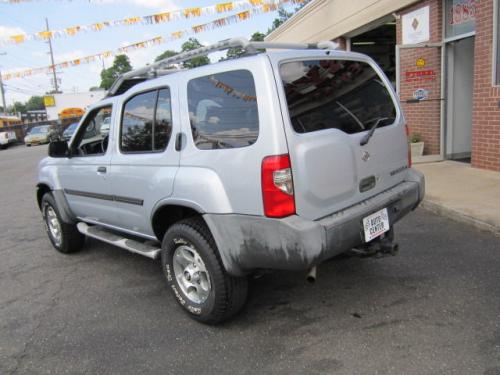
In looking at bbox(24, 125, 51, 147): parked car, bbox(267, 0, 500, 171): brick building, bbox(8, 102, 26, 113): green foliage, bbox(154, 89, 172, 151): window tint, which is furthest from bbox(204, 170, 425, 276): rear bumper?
bbox(8, 102, 26, 113): green foliage

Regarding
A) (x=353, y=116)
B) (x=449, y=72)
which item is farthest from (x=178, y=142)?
(x=449, y=72)

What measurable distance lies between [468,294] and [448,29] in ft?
22.6

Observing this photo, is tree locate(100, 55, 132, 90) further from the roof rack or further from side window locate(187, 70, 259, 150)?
side window locate(187, 70, 259, 150)

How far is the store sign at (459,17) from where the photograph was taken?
808cm

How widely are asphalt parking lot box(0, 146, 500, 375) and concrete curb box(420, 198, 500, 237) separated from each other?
0.36 ft

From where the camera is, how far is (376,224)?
10.9ft

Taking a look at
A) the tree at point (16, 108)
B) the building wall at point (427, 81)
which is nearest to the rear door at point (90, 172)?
the building wall at point (427, 81)

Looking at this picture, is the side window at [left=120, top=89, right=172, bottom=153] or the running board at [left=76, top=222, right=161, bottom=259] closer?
the side window at [left=120, top=89, right=172, bottom=153]

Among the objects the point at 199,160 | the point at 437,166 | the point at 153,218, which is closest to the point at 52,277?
the point at 153,218

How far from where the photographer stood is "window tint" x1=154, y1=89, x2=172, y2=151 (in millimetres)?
3536

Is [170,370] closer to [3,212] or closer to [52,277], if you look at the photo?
[52,277]

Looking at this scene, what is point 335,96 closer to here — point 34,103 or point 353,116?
point 353,116

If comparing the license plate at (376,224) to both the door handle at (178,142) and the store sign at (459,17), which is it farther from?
the store sign at (459,17)

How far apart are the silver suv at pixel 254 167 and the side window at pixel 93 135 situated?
40cm
